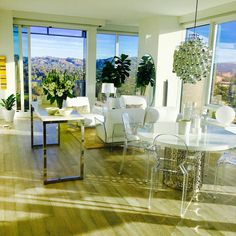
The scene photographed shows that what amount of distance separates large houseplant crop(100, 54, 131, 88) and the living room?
0.51 m

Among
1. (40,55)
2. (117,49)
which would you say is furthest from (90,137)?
(117,49)

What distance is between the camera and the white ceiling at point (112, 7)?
218 inches

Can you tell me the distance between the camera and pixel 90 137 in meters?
5.96

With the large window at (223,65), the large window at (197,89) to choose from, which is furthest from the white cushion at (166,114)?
the large window at (197,89)

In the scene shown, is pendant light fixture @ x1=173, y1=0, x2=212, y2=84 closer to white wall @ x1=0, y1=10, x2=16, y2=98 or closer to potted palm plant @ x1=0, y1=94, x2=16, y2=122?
potted palm plant @ x1=0, y1=94, x2=16, y2=122

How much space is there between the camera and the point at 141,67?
23.9 ft

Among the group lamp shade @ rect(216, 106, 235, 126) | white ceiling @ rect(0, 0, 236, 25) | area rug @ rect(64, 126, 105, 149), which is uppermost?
white ceiling @ rect(0, 0, 236, 25)

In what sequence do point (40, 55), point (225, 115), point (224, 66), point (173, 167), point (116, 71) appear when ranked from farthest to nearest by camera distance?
point (116, 71) → point (40, 55) → point (224, 66) → point (225, 115) → point (173, 167)

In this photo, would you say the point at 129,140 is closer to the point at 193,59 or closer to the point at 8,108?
the point at 193,59

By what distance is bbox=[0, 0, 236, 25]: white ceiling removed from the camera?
5.53 meters

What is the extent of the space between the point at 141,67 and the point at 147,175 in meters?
4.00

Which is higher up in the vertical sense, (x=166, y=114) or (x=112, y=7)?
(x=112, y=7)

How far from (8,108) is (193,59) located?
5.45 metres

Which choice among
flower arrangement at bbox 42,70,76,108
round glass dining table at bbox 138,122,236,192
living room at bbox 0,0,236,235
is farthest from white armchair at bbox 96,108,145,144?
flower arrangement at bbox 42,70,76,108
